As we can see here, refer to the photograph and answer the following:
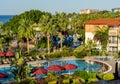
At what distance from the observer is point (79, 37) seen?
71.8 metres

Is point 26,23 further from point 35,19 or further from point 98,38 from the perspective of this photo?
point 35,19

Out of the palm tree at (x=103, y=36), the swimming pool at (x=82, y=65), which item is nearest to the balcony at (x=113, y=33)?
the palm tree at (x=103, y=36)

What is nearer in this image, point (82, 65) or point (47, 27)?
point (82, 65)

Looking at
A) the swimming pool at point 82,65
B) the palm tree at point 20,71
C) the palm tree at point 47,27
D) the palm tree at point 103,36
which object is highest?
the palm tree at point 47,27

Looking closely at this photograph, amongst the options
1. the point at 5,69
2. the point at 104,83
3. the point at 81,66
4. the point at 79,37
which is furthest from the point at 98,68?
the point at 79,37

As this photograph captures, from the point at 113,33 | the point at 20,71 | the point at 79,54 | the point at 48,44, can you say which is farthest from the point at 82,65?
the point at 20,71

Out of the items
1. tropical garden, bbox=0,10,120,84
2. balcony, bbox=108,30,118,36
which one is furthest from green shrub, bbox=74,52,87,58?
balcony, bbox=108,30,118,36

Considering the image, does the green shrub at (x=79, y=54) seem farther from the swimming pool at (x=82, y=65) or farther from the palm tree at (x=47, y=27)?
the palm tree at (x=47, y=27)

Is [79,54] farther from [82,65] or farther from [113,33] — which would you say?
[113,33]

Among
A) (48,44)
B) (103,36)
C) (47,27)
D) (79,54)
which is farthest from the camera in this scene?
(103,36)

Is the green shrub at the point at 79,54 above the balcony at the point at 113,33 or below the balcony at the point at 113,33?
below

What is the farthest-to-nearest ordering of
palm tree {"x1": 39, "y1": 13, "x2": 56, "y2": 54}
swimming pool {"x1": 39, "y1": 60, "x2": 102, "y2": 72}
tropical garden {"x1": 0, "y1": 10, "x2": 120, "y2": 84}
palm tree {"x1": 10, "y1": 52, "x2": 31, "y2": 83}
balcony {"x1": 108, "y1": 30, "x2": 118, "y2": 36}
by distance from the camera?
balcony {"x1": 108, "y1": 30, "x2": 118, "y2": 36} → palm tree {"x1": 39, "y1": 13, "x2": 56, "y2": 54} → swimming pool {"x1": 39, "y1": 60, "x2": 102, "y2": 72} → tropical garden {"x1": 0, "y1": 10, "x2": 120, "y2": 84} → palm tree {"x1": 10, "y1": 52, "x2": 31, "y2": 83}

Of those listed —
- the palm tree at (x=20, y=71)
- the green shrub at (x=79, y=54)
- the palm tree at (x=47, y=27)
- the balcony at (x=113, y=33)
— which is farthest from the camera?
the balcony at (x=113, y=33)

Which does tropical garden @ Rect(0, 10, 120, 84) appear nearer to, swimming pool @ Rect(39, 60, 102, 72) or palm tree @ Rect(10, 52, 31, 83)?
palm tree @ Rect(10, 52, 31, 83)
